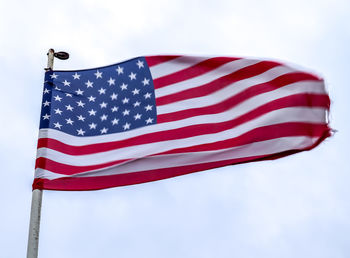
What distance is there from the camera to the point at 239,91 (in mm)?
11234

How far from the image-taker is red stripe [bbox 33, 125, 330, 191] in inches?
416

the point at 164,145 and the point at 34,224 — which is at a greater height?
the point at 164,145

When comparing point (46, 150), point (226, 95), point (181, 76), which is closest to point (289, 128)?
point (226, 95)

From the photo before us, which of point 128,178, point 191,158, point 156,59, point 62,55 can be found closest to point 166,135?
point 191,158

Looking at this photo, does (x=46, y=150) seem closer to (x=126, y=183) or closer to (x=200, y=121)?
(x=126, y=183)

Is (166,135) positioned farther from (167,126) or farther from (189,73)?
(189,73)

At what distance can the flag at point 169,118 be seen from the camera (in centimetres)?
1066

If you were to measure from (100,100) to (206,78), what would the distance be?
177 cm

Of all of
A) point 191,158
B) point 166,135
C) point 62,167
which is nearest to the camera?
point 62,167

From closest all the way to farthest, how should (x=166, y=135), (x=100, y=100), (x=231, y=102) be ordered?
1. (x=166, y=135)
2. (x=231, y=102)
3. (x=100, y=100)

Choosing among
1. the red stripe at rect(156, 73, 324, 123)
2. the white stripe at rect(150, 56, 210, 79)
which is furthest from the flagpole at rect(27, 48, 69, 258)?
the white stripe at rect(150, 56, 210, 79)

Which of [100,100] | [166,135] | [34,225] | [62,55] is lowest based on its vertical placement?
[34,225]

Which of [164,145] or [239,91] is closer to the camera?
[164,145]

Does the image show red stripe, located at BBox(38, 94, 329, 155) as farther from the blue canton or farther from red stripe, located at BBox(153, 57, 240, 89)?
red stripe, located at BBox(153, 57, 240, 89)
